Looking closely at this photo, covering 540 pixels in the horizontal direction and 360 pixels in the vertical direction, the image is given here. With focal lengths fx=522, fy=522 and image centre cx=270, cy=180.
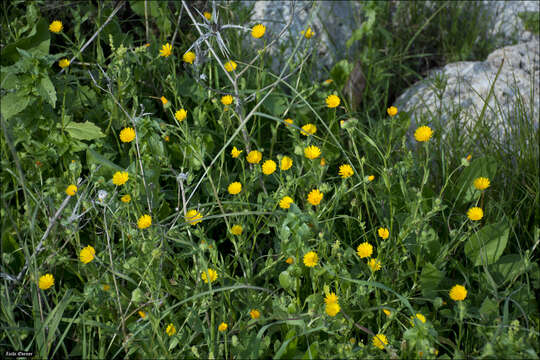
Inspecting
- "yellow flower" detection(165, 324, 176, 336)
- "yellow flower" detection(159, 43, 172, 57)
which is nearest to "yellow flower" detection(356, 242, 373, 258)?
"yellow flower" detection(165, 324, 176, 336)

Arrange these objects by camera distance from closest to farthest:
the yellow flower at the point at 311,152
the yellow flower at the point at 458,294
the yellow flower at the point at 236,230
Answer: the yellow flower at the point at 458,294
the yellow flower at the point at 236,230
the yellow flower at the point at 311,152

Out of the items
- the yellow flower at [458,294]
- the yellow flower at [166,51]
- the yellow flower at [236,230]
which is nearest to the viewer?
the yellow flower at [458,294]

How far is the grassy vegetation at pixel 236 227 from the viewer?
1.45m

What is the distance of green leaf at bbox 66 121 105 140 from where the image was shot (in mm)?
1992

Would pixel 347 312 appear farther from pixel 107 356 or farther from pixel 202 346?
pixel 107 356

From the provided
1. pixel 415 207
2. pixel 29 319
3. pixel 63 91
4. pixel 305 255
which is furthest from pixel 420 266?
pixel 63 91

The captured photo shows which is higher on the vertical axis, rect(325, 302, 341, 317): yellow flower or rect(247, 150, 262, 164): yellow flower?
rect(247, 150, 262, 164): yellow flower

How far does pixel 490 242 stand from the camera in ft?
5.62

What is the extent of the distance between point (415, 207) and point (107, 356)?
3.47 ft

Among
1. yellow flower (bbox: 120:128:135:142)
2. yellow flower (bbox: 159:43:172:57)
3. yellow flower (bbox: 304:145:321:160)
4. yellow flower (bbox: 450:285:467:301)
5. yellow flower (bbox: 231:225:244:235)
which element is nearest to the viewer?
yellow flower (bbox: 450:285:467:301)

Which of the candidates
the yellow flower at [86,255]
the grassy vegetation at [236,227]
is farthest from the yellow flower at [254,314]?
the yellow flower at [86,255]

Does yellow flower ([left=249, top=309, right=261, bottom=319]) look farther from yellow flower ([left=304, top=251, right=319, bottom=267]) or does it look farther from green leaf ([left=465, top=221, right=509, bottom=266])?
green leaf ([left=465, top=221, right=509, bottom=266])

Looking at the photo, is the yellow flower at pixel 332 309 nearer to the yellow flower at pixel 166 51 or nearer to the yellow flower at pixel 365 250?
the yellow flower at pixel 365 250

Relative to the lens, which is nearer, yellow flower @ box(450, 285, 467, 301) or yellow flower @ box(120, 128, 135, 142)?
yellow flower @ box(450, 285, 467, 301)
